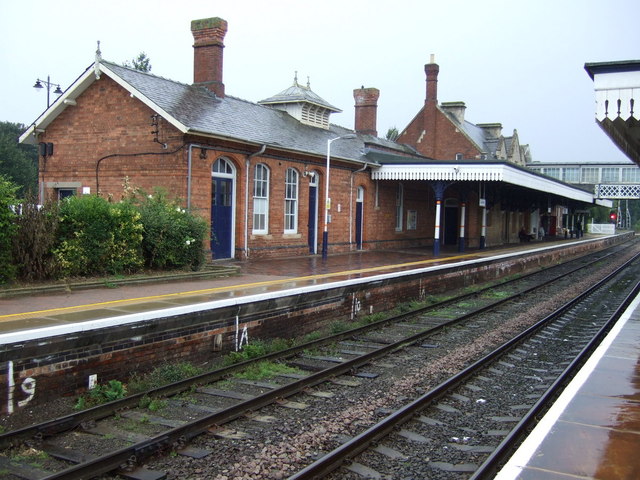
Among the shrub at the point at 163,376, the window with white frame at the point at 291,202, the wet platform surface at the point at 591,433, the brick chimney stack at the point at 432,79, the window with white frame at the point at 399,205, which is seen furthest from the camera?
the brick chimney stack at the point at 432,79

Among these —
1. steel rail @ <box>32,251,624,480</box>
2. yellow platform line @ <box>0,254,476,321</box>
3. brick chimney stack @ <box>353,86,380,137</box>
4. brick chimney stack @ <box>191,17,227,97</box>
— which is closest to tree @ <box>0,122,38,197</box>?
brick chimney stack @ <box>353,86,380,137</box>

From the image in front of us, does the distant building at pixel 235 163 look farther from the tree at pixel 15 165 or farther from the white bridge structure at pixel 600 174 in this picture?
the white bridge structure at pixel 600 174

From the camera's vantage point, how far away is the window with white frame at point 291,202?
20.2 m

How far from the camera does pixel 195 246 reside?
13859 mm

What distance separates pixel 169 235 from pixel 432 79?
29090 mm

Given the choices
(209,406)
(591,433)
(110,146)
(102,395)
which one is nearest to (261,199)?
(110,146)

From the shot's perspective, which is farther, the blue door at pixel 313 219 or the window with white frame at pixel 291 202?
the blue door at pixel 313 219

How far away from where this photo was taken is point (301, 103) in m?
24.7

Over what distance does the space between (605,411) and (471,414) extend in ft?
5.21

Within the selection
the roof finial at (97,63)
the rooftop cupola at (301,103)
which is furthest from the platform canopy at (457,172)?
the roof finial at (97,63)

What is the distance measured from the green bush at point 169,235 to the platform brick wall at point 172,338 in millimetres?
3720

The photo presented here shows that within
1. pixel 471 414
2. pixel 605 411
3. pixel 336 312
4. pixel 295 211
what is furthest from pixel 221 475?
pixel 295 211

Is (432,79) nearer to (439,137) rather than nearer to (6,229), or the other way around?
(439,137)

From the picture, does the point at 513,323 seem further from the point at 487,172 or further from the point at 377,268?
the point at 487,172
